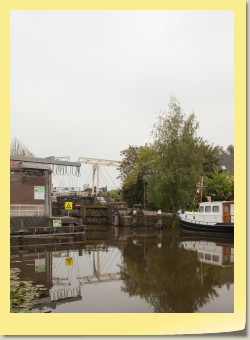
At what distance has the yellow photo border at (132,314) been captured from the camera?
560 cm

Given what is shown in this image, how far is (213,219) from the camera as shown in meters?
28.6

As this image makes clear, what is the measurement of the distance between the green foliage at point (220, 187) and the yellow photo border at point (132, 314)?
33.7 metres

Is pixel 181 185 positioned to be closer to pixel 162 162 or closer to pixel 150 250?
pixel 162 162

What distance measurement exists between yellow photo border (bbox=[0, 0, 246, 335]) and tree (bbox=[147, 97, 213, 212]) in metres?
28.1

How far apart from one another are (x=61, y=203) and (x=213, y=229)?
2509 centimetres

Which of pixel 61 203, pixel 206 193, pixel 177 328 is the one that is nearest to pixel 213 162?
pixel 206 193

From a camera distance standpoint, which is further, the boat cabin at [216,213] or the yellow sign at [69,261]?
the boat cabin at [216,213]

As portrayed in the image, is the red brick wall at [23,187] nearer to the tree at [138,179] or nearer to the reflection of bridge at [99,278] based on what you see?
the reflection of bridge at [99,278]

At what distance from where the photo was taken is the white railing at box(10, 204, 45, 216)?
24.7 m

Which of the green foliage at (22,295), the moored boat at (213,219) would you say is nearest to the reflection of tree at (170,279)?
the green foliage at (22,295)

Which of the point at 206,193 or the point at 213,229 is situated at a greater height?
the point at 206,193

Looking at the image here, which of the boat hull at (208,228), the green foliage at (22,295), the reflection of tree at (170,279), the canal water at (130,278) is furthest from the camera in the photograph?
the boat hull at (208,228)

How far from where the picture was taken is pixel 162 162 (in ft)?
115

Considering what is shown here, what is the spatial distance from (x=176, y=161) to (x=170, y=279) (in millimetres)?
23736
